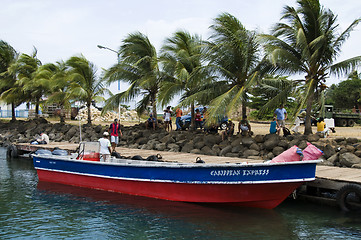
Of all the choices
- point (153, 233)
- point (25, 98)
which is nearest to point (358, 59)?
point (153, 233)

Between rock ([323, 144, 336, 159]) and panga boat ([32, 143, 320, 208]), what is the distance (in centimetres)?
416

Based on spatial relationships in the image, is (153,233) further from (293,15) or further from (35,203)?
(293,15)

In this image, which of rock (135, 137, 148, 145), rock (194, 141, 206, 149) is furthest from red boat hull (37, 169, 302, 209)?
rock (135, 137, 148, 145)

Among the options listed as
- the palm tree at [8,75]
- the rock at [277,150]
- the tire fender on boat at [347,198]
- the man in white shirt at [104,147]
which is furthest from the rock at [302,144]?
the palm tree at [8,75]

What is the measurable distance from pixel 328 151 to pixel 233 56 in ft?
21.0

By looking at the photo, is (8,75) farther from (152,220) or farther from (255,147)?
(152,220)

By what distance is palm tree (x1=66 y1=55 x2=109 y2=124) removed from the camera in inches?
1102

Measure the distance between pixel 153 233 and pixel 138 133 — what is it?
1373 cm

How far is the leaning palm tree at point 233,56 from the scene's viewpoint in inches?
675

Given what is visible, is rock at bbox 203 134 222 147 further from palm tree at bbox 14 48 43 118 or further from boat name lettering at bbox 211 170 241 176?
palm tree at bbox 14 48 43 118

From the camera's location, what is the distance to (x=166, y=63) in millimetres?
Answer: 21469

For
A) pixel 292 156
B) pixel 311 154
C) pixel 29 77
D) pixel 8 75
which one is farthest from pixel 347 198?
pixel 8 75

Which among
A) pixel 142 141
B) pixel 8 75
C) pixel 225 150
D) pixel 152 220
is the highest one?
pixel 8 75

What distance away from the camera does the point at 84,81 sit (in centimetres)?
2833
